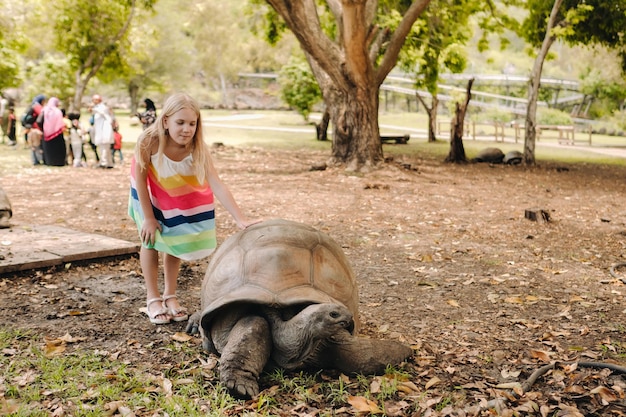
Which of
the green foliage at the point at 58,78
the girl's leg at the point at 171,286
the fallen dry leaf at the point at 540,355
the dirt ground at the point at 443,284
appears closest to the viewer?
the dirt ground at the point at 443,284

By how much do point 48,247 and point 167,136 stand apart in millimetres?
2590

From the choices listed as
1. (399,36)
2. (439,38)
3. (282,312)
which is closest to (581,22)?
(439,38)

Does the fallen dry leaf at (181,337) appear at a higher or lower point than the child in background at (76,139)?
lower

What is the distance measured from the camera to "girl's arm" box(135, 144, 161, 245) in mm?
4266

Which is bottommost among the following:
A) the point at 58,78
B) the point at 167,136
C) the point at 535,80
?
the point at 167,136

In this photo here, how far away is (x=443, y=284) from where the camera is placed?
5.65 metres

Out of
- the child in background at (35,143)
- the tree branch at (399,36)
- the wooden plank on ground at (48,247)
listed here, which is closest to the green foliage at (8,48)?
the child in background at (35,143)

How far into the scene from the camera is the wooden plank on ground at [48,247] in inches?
223

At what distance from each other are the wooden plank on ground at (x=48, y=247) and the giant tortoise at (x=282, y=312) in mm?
2451

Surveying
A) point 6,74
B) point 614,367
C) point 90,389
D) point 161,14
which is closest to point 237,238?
point 90,389

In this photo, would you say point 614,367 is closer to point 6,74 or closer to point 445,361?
point 445,361

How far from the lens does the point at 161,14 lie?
153 feet

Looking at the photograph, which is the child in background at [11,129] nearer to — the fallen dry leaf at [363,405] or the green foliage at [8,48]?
the green foliage at [8,48]

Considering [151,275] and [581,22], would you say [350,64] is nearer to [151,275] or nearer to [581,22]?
[581,22]
